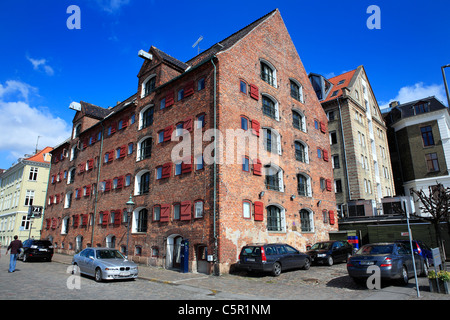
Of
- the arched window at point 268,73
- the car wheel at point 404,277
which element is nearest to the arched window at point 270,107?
the arched window at point 268,73

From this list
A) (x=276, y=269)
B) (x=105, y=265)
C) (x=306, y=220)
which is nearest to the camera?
(x=105, y=265)

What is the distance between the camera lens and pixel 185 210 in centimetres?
1858

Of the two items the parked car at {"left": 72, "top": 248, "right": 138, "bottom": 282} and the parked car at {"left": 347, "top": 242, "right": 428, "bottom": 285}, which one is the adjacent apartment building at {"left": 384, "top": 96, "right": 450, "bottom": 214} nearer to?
the parked car at {"left": 347, "top": 242, "right": 428, "bottom": 285}

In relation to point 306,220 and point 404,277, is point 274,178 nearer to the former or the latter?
point 306,220

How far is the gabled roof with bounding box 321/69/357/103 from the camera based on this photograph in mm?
37844

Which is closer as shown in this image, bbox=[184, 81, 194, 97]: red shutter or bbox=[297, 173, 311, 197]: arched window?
bbox=[184, 81, 194, 97]: red shutter

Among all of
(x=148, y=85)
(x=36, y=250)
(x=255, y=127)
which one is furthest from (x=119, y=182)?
(x=255, y=127)

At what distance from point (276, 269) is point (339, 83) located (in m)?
33.5

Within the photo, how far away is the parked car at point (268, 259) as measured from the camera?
14.7 m

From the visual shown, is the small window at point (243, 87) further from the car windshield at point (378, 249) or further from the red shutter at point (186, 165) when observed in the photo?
the car windshield at point (378, 249)

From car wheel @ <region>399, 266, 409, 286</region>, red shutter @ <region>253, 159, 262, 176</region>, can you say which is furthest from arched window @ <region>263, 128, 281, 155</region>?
car wheel @ <region>399, 266, 409, 286</region>

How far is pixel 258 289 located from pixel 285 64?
2008 cm

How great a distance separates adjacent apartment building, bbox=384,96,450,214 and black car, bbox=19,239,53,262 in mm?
38109

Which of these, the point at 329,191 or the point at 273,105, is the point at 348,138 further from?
the point at 273,105
